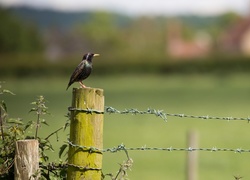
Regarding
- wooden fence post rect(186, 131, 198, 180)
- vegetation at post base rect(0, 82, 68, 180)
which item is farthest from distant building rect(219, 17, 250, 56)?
vegetation at post base rect(0, 82, 68, 180)

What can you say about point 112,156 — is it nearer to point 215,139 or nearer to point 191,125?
point 215,139

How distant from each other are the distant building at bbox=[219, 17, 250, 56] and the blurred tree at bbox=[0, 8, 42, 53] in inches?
1185

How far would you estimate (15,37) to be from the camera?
10331cm

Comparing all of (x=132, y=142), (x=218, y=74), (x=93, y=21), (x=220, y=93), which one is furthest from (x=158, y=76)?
(x=93, y=21)

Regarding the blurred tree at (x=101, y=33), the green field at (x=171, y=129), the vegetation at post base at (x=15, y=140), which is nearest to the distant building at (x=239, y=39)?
the blurred tree at (x=101, y=33)

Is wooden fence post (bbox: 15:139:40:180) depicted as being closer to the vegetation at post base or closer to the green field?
the vegetation at post base

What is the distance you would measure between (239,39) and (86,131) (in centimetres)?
11254

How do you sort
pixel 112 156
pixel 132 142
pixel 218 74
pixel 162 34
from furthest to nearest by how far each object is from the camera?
pixel 162 34
pixel 218 74
pixel 132 142
pixel 112 156

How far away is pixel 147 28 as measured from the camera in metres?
145

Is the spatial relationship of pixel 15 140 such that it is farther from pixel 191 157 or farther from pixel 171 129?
pixel 171 129

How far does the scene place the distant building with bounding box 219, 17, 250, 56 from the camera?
114 m

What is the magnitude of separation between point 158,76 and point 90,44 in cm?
5737

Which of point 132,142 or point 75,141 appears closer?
point 75,141

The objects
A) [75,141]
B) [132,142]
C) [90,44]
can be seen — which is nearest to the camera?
[75,141]
